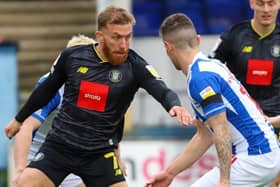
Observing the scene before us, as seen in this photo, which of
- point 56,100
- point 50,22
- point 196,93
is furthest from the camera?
point 50,22

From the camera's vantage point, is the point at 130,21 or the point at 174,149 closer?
the point at 130,21

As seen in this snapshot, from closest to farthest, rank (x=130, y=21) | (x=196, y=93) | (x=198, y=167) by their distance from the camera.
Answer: (x=196, y=93) → (x=130, y=21) → (x=198, y=167)

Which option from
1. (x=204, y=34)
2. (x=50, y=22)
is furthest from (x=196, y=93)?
(x=50, y=22)

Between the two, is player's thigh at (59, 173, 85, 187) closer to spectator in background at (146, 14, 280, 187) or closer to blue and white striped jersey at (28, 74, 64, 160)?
blue and white striped jersey at (28, 74, 64, 160)

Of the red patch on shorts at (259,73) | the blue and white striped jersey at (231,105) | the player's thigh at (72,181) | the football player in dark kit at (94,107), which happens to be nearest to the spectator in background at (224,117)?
the blue and white striped jersey at (231,105)

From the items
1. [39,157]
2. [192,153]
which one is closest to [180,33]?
[192,153]

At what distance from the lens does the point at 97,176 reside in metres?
7.48

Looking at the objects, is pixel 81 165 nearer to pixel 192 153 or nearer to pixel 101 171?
pixel 101 171

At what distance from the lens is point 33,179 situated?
7.32 meters

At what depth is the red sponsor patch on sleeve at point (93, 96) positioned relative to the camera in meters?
7.43

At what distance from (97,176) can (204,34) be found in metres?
6.90

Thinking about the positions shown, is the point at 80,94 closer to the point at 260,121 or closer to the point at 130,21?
the point at 130,21

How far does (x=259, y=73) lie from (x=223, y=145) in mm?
1815

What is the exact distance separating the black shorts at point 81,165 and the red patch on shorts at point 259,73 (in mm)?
1405
